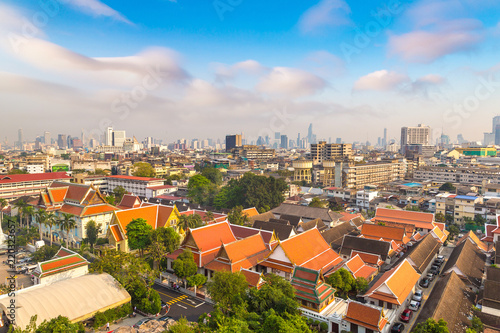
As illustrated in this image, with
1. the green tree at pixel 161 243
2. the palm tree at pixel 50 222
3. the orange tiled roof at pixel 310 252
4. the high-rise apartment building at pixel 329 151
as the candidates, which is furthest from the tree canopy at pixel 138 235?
the high-rise apartment building at pixel 329 151

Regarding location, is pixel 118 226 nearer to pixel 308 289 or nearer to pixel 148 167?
pixel 308 289

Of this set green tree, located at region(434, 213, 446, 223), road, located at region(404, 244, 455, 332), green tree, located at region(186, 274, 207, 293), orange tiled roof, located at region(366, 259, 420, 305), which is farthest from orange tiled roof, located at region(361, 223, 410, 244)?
green tree, located at region(186, 274, 207, 293)

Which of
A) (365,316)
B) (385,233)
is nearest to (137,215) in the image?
(365,316)

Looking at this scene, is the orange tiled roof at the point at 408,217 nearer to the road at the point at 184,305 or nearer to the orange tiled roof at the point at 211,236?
the orange tiled roof at the point at 211,236

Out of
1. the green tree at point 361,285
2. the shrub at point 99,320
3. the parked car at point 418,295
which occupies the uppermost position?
the green tree at point 361,285

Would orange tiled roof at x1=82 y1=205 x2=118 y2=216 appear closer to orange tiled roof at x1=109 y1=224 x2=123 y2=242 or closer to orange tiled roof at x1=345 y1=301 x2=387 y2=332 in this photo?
orange tiled roof at x1=109 y1=224 x2=123 y2=242

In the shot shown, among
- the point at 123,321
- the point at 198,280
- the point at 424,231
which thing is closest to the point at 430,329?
the point at 198,280
